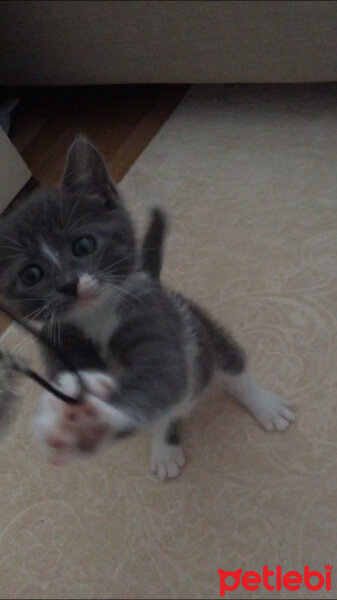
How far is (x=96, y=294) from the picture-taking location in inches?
18.9

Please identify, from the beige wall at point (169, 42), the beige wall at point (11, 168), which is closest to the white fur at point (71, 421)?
the beige wall at point (169, 42)

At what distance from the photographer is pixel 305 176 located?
1.02 meters

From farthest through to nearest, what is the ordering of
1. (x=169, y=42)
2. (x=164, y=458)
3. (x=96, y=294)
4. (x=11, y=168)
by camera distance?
(x=11, y=168)
(x=169, y=42)
(x=164, y=458)
(x=96, y=294)

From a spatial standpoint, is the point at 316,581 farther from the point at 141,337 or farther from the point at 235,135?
the point at 235,135

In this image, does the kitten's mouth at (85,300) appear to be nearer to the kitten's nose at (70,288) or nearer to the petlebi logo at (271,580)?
the kitten's nose at (70,288)

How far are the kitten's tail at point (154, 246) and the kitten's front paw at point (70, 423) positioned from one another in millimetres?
221

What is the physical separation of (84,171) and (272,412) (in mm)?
406

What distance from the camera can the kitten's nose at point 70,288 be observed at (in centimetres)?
46

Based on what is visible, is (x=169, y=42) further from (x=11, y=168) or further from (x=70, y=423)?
(x=70, y=423)

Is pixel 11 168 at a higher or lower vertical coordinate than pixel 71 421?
lower

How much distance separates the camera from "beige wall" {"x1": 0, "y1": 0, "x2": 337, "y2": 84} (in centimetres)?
73

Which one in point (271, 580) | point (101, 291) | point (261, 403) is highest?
point (101, 291)

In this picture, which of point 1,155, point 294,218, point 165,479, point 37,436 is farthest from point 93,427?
point 1,155

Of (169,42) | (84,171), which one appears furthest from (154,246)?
(169,42)
